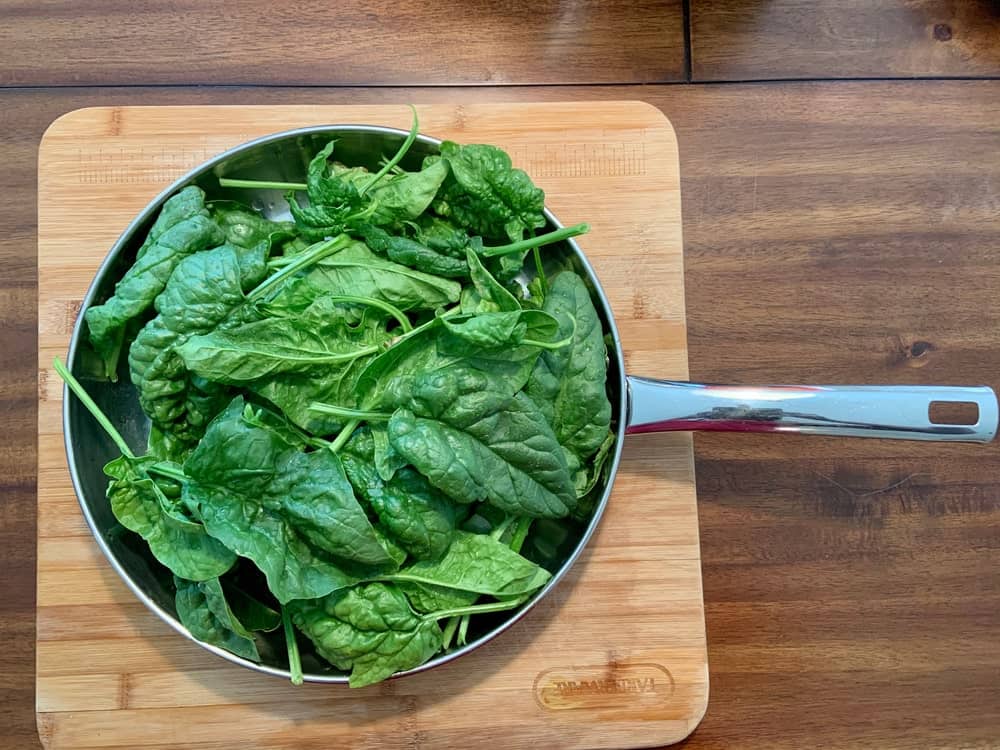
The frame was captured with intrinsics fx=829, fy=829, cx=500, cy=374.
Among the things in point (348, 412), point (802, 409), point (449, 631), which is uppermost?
point (348, 412)

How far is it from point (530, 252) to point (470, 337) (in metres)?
0.26

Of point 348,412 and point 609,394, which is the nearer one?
point 348,412

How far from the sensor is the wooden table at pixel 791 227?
1.17 meters

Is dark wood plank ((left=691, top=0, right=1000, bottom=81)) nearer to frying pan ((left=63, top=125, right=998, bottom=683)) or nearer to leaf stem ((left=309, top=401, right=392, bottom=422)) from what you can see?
frying pan ((left=63, top=125, right=998, bottom=683))

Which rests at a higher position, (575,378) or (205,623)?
(575,378)

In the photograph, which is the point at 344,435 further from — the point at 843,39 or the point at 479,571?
the point at 843,39

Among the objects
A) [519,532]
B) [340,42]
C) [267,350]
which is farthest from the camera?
[340,42]

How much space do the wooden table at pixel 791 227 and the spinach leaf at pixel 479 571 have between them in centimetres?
40

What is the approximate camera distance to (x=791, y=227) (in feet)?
3.99

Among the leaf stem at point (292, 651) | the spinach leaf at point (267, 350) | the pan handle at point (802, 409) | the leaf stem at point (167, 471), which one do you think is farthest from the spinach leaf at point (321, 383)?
the pan handle at point (802, 409)

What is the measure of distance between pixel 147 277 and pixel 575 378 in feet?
1.52

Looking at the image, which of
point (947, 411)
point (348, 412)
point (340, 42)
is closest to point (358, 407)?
point (348, 412)

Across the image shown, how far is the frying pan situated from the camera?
0.92m

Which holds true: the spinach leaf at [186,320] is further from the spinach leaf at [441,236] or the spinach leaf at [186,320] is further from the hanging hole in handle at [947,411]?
the hanging hole in handle at [947,411]
